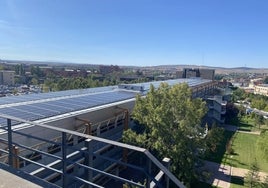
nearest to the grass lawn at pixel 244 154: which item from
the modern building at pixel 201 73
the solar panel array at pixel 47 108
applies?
the solar panel array at pixel 47 108

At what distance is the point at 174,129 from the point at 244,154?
16.3 metres

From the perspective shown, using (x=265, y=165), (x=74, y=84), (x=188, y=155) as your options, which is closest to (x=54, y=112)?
(x=188, y=155)

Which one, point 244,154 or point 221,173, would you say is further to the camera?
point 244,154

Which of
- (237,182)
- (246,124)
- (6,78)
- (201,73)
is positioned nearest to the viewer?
(237,182)

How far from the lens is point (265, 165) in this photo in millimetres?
23609

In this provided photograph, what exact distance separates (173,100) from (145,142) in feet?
11.1

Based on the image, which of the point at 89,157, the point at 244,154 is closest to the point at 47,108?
the point at 89,157

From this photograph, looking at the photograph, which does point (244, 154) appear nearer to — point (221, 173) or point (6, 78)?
point (221, 173)

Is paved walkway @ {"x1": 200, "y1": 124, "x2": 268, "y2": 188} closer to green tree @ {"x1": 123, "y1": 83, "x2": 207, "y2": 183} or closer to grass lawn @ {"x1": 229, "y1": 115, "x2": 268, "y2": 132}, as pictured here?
green tree @ {"x1": 123, "y1": 83, "x2": 207, "y2": 183}

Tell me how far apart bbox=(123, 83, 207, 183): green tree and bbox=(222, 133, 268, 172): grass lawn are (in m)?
11.2

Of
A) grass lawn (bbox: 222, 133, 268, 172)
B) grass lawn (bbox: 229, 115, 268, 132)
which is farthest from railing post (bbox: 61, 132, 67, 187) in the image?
grass lawn (bbox: 229, 115, 268, 132)

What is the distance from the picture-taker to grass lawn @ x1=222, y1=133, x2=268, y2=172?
23.8 m

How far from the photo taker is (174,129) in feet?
49.0

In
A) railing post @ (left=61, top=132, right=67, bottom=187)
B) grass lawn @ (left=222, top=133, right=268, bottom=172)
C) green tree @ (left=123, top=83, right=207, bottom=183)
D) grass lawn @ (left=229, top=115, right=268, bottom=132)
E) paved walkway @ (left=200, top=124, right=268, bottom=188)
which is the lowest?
grass lawn @ (left=229, top=115, right=268, bottom=132)
